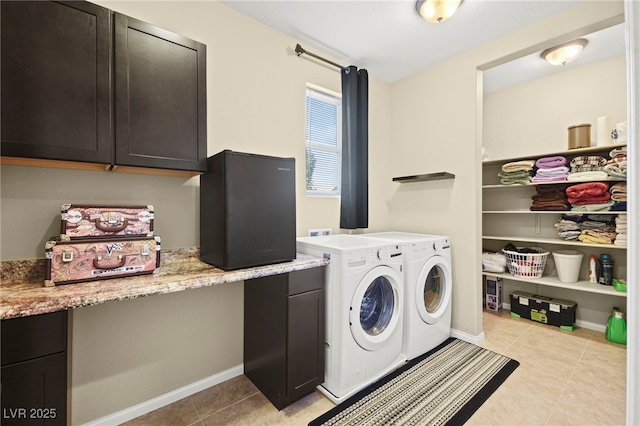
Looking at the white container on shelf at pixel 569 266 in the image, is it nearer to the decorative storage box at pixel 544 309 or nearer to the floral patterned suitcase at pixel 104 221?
the decorative storage box at pixel 544 309

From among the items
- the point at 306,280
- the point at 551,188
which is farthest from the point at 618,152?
the point at 306,280

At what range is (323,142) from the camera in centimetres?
280

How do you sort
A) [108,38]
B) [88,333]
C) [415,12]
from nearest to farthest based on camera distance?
1. [108,38]
2. [88,333]
3. [415,12]

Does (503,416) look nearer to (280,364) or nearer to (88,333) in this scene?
(280,364)

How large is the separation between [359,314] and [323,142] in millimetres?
1706

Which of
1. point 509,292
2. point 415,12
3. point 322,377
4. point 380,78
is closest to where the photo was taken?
point 322,377

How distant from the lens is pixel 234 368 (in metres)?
2.07

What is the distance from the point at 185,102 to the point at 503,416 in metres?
2.62

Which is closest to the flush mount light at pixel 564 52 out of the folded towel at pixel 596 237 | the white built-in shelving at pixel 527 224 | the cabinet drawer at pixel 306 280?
the white built-in shelving at pixel 527 224

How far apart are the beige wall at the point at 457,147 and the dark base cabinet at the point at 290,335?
5.21 feet

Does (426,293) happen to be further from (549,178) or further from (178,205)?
(178,205)

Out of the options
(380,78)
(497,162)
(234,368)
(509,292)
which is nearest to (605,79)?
(497,162)

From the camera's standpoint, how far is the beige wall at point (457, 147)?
7.99 ft

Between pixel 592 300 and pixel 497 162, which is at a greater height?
pixel 497 162
